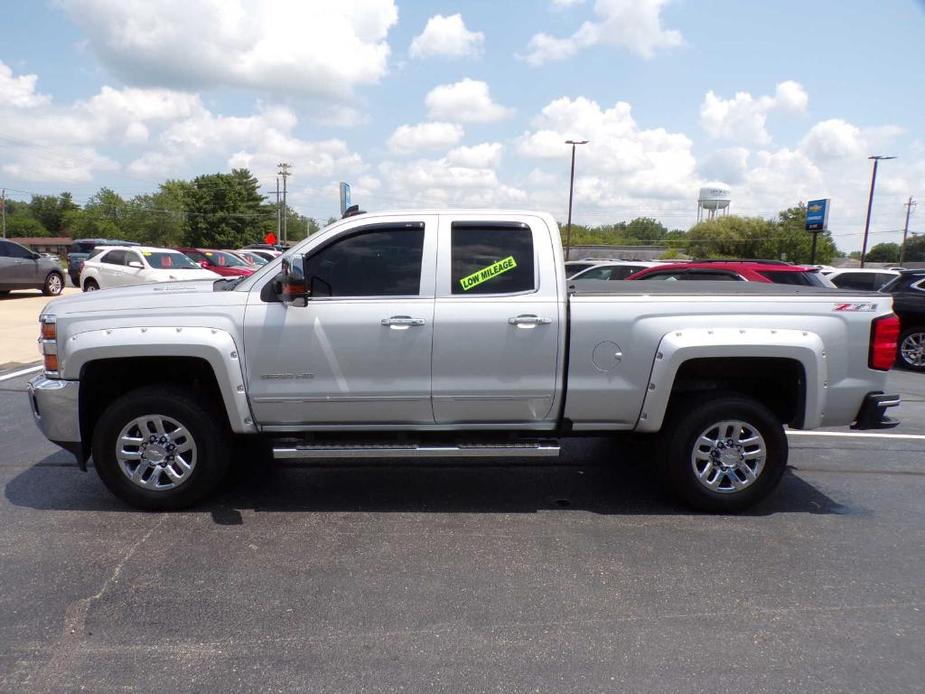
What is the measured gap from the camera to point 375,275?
176 inches

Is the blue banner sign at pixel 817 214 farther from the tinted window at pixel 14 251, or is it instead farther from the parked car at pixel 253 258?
the tinted window at pixel 14 251

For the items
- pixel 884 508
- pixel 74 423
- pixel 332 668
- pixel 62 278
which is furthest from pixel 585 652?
pixel 62 278

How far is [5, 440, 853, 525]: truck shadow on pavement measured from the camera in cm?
471

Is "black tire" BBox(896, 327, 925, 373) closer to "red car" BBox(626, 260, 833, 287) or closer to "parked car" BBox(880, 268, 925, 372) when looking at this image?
"parked car" BBox(880, 268, 925, 372)

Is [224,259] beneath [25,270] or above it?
above

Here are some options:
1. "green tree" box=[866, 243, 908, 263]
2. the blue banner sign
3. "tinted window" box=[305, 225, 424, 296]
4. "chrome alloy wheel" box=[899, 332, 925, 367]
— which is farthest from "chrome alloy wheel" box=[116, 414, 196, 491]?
"green tree" box=[866, 243, 908, 263]

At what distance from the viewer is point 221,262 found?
2338 cm

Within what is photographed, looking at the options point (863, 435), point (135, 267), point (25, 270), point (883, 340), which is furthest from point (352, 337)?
point (25, 270)

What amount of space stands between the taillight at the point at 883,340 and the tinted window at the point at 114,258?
61.5 feet

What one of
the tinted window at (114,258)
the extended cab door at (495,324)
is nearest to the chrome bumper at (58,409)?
the extended cab door at (495,324)

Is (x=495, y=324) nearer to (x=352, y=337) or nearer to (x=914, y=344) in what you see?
(x=352, y=337)

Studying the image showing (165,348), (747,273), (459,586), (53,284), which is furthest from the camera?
(53,284)

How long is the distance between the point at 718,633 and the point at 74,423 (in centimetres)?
Result: 401

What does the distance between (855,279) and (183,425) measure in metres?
16.5
